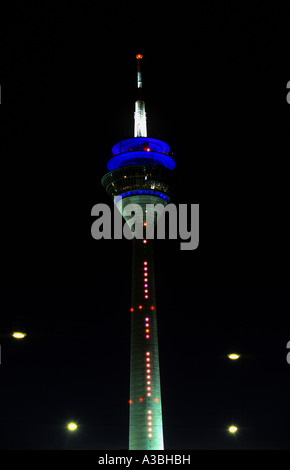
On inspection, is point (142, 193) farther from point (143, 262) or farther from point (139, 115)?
point (139, 115)

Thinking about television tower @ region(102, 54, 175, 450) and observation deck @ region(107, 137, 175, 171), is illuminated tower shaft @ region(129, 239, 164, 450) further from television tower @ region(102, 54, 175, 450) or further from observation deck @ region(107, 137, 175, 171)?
observation deck @ region(107, 137, 175, 171)

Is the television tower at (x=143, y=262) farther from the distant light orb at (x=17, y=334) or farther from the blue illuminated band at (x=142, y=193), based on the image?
the distant light orb at (x=17, y=334)

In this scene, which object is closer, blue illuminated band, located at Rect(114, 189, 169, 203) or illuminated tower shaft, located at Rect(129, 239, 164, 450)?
illuminated tower shaft, located at Rect(129, 239, 164, 450)

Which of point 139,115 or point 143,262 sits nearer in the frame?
point 143,262

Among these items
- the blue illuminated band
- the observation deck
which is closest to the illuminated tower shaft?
the blue illuminated band

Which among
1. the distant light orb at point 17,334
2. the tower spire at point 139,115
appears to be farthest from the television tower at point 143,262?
the distant light orb at point 17,334

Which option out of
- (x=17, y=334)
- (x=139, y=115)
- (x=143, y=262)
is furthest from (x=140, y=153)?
(x=17, y=334)
